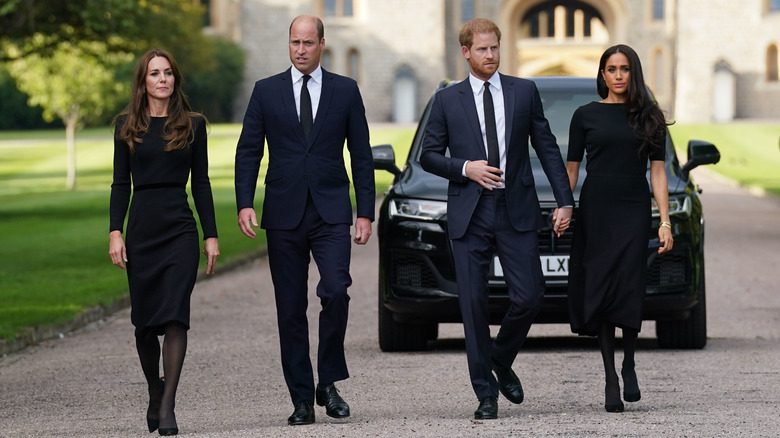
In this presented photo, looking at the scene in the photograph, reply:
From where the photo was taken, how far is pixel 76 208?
97.8 feet

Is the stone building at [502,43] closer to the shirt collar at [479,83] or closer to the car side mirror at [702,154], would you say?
the car side mirror at [702,154]

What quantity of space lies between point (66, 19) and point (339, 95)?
65.2ft

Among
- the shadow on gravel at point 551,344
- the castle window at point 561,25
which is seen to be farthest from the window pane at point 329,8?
the shadow on gravel at point 551,344

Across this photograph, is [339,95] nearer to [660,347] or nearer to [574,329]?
[574,329]

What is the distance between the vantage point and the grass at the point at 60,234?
1323cm

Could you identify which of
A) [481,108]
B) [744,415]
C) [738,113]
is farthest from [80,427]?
[738,113]

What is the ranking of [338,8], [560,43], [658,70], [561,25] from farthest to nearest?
[561,25], [560,43], [658,70], [338,8]

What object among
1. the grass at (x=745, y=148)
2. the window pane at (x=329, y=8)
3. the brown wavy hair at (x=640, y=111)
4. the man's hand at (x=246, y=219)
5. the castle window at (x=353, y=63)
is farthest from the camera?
the window pane at (x=329, y=8)

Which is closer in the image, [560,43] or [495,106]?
[495,106]

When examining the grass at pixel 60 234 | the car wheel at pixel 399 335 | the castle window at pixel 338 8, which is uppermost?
the castle window at pixel 338 8

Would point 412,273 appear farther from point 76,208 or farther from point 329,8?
point 329,8

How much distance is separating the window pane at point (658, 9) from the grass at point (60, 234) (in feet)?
90.7

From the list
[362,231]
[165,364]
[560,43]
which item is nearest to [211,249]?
[165,364]

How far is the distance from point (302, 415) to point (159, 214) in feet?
3.62
